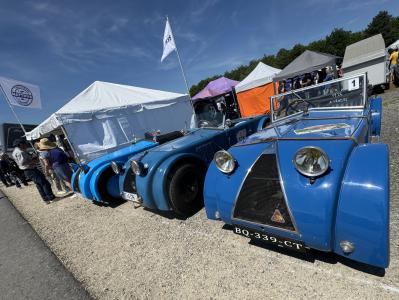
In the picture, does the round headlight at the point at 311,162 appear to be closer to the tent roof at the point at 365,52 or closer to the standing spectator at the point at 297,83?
the standing spectator at the point at 297,83

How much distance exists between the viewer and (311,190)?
1.92 m

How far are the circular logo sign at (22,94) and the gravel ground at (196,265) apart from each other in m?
7.77

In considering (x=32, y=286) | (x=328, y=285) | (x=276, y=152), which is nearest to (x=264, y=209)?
(x=276, y=152)

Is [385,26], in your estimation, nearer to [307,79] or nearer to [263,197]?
[307,79]

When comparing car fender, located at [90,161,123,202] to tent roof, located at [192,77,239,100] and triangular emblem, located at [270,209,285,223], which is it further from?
tent roof, located at [192,77,239,100]

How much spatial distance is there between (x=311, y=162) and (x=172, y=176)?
6.81 ft

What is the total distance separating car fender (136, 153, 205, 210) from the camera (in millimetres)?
3346

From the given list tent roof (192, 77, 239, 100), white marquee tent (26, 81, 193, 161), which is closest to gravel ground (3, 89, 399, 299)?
white marquee tent (26, 81, 193, 161)

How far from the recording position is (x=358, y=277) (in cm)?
197

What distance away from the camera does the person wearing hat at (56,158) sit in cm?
627

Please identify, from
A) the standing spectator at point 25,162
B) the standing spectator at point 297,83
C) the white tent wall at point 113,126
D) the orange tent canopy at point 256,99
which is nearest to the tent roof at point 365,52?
the standing spectator at point 297,83

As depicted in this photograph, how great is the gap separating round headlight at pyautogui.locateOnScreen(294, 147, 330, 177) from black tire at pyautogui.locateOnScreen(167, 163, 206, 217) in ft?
6.35

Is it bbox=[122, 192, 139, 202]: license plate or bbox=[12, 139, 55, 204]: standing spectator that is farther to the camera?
bbox=[12, 139, 55, 204]: standing spectator

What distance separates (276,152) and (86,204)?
5.20 metres
